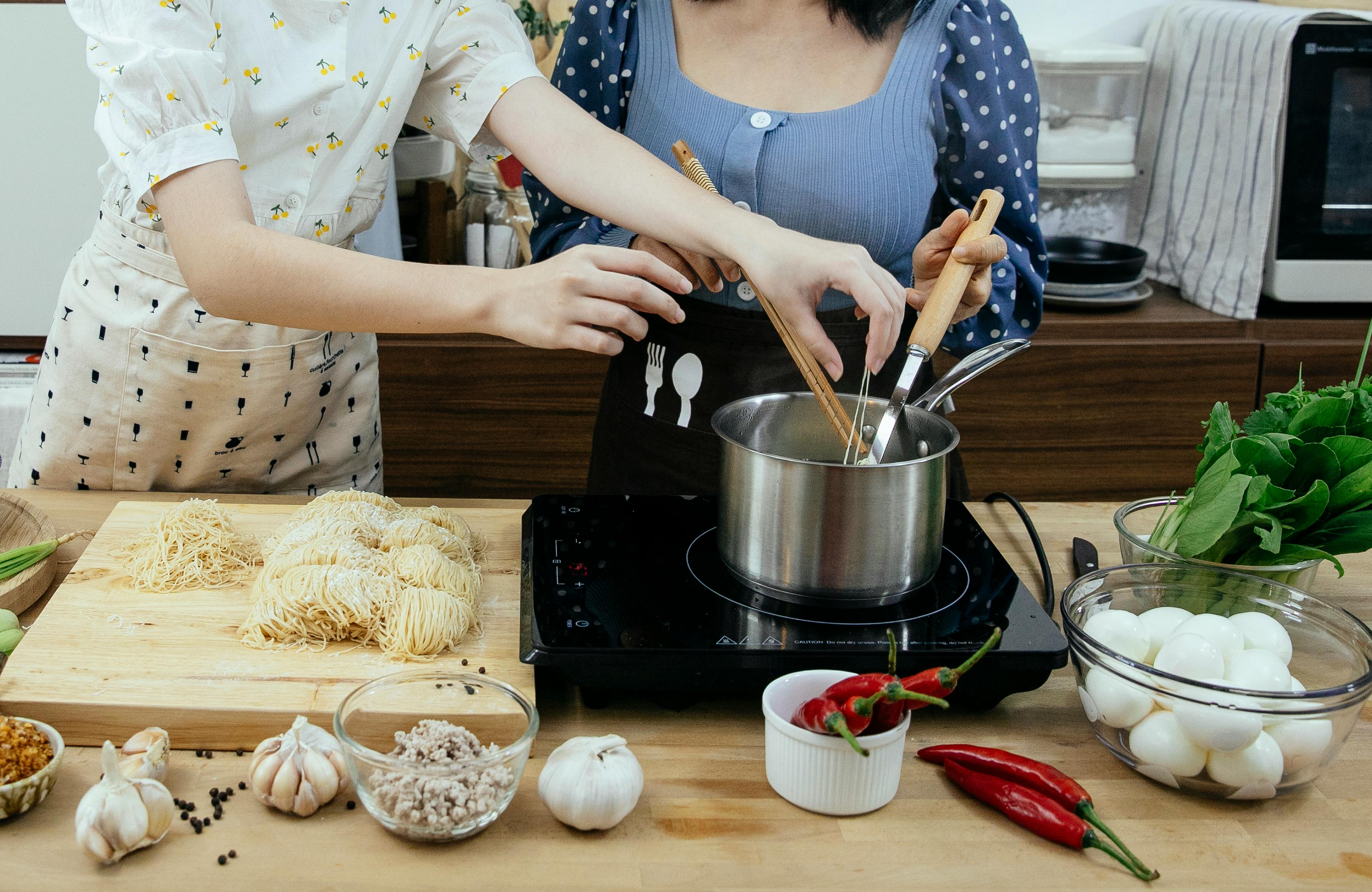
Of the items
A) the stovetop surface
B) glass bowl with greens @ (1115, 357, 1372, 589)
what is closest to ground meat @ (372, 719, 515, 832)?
the stovetop surface

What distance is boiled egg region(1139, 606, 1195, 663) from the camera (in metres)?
0.89

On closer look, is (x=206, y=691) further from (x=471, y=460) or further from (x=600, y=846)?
(x=471, y=460)

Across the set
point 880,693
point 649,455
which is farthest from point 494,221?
point 880,693

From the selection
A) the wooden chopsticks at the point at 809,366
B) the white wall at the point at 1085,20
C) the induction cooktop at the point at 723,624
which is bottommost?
the induction cooktop at the point at 723,624

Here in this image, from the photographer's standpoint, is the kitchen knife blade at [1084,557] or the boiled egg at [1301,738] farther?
the kitchen knife blade at [1084,557]

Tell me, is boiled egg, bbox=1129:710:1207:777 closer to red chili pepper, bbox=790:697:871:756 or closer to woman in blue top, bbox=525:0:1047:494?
red chili pepper, bbox=790:697:871:756

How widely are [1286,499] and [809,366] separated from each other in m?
0.45

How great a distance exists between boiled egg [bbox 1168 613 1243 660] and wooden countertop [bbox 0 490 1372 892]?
0.12m

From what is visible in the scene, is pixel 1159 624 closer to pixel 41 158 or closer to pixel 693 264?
pixel 693 264

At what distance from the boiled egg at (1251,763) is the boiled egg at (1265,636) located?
0.09m

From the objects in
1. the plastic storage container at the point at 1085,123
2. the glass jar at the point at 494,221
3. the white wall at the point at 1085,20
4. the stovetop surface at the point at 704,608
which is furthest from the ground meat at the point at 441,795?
the white wall at the point at 1085,20

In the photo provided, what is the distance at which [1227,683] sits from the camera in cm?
83

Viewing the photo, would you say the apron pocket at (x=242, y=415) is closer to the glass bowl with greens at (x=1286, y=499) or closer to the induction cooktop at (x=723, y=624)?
the induction cooktop at (x=723, y=624)

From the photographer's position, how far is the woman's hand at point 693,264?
1.21 metres
